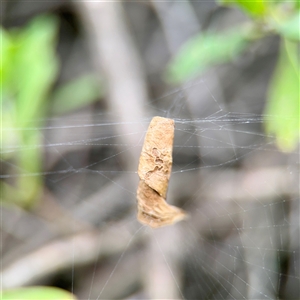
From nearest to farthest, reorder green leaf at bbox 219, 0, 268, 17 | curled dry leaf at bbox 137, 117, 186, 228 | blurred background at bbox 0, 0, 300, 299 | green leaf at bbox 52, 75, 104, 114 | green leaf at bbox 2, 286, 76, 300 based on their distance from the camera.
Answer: curled dry leaf at bbox 137, 117, 186, 228, green leaf at bbox 2, 286, 76, 300, green leaf at bbox 219, 0, 268, 17, blurred background at bbox 0, 0, 300, 299, green leaf at bbox 52, 75, 104, 114

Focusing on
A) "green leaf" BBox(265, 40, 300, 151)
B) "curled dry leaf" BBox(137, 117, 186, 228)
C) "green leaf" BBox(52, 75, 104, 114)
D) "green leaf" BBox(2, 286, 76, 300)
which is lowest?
"green leaf" BBox(2, 286, 76, 300)

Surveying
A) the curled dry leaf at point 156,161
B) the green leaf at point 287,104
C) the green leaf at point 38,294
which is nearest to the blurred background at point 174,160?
the green leaf at point 287,104

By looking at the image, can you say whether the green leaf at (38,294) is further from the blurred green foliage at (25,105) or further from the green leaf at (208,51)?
the green leaf at (208,51)

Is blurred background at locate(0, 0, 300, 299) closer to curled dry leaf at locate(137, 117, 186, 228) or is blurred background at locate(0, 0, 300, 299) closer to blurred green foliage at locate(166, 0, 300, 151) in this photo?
blurred green foliage at locate(166, 0, 300, 151)

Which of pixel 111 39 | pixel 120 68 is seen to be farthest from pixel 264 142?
pixel 111 39

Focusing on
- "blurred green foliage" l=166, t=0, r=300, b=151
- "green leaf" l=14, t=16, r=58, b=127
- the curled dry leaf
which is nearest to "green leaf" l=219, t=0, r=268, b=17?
"blurred green foliage" l=166, t=0, r=300, b=151

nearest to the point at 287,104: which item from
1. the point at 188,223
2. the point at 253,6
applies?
the point at 253,6

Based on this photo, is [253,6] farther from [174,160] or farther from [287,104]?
[174,160]
